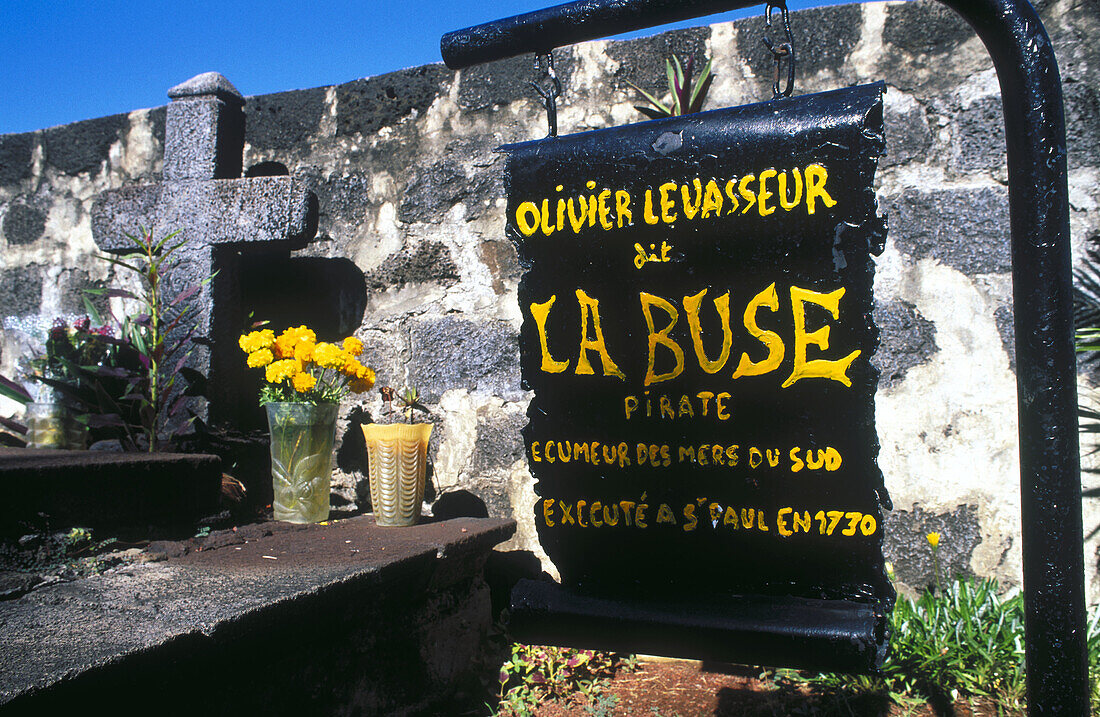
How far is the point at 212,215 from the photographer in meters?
2.44

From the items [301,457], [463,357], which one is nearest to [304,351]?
[301,457]

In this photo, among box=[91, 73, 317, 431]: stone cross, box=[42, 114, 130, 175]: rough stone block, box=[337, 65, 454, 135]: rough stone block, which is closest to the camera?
box=[91, 73, 317, 431]: stone cross

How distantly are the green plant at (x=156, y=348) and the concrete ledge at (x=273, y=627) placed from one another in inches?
22.4

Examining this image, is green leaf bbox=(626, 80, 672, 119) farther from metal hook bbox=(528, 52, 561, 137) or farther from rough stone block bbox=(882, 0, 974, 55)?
metal hook bbox=(528, 52, 561, 137)

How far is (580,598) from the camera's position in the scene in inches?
40.8

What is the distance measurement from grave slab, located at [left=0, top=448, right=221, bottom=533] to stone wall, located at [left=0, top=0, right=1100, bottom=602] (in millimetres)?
636

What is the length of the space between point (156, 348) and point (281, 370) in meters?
0.54

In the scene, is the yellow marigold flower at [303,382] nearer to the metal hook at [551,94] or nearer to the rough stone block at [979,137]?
the metal hook at [551,94]

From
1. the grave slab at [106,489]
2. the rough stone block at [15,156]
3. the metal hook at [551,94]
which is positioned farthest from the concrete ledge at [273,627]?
the rough stone block at [15,156]

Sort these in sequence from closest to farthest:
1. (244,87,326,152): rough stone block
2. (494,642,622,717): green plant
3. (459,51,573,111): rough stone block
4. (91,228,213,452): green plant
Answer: (494,642,622,717): green plant < (91,228,213,452): green plant < (459,51,573,111): rough stone block < (244,87,326,152): rough stone block

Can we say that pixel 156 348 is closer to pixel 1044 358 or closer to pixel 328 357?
pixel 328 357

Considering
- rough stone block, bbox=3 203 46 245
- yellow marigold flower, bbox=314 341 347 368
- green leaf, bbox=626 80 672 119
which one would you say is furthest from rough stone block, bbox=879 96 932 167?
rough stone block, bbox=3 203 46 245

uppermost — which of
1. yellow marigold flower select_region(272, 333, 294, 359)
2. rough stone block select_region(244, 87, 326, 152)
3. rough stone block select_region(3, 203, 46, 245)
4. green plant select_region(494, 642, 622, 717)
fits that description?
rough stone block select_region(244, 87, 326, 152)

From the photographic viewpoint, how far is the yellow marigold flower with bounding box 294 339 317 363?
83.7 inches
